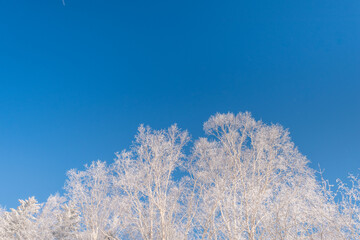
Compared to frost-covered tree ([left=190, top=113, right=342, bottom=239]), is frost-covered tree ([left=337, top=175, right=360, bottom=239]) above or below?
below

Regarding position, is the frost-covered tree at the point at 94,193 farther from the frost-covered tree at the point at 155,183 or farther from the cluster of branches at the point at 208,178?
the frost-covered tree at the point at 155,183

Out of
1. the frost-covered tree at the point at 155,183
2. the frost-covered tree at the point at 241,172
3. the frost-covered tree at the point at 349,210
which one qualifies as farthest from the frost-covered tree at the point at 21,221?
the frost-covered tree at the point at 349,210

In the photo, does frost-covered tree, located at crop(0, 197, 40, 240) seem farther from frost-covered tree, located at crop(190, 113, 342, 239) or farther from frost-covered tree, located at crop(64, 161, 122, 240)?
frost-covered tree, located at crop(190, 113, 342, 239)

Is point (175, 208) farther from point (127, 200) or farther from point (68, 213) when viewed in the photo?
point (68, 213)

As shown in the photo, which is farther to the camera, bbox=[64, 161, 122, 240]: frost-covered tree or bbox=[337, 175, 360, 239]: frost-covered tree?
bbox=[64, 161, 122, 240]: frost-covered tree

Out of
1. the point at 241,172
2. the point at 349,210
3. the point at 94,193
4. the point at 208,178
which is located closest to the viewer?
the point at 349,210

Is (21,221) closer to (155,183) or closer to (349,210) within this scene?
(155,183)

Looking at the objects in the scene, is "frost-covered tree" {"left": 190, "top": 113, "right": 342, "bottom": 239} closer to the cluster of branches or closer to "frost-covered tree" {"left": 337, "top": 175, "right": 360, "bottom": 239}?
the cluster of branches

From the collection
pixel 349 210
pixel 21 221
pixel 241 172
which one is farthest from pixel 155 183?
pixel 21 221

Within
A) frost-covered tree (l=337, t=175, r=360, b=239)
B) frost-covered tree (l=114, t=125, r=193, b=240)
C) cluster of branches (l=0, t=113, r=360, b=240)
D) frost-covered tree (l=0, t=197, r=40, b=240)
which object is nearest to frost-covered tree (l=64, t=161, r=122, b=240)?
cluster of branches (l=0, t=113, r=360, b=240)

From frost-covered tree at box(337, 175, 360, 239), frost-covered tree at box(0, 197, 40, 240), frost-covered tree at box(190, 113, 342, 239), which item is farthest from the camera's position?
frost-covered tree at box(0, 197, 40, 240)

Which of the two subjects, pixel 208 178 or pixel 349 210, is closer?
pixel 349 210

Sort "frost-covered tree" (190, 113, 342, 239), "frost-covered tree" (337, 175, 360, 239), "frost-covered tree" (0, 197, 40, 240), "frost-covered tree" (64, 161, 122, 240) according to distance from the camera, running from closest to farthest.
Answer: "frost-covered tree" (337, 175, 360, 239), "frost-covered tree" (190, 113, 342, 239), "frost-covered tree" (64, 161, 122, 240), "frost-covered tree" (0, 197, 40, 240)

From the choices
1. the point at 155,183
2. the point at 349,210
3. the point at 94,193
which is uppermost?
the point at 94,193
